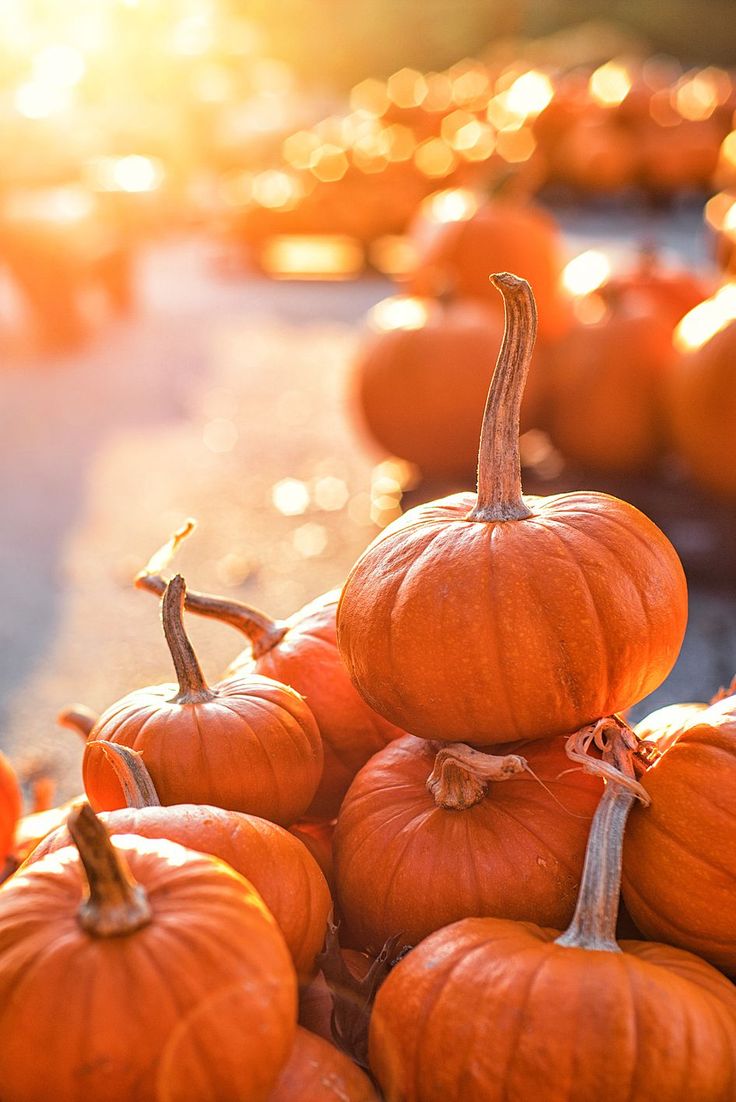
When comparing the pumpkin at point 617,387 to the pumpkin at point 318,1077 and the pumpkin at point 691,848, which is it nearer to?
the pumpkin at point 691,848

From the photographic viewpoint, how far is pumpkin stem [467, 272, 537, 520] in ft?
5.04

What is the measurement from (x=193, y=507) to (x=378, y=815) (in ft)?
11.9

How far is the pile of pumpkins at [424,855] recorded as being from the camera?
3.52 ft

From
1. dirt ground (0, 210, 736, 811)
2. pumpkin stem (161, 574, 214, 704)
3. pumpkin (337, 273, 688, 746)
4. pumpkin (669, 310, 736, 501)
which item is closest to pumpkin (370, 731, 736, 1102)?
pumpkin (337, 273, 688, 746)

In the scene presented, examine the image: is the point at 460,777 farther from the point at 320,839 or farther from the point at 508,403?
the point at 508,403

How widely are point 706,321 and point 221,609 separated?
2333 millimetres

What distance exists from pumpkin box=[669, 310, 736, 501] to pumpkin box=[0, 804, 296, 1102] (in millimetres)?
2769

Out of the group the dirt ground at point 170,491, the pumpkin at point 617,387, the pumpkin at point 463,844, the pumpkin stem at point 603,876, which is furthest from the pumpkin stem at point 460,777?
→ the pumpkin at point 617,387

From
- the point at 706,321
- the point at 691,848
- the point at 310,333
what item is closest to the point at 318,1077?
the point at 691,848

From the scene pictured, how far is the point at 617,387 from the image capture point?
405cm

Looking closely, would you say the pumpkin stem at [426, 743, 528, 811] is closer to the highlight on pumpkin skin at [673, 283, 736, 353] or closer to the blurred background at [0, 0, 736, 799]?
the blurred background at [0, 0, 736, 799]

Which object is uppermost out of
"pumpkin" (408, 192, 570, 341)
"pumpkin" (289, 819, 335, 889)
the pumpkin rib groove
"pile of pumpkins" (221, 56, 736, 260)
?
"pile of pumpkins" (221, 56, 736, 260)

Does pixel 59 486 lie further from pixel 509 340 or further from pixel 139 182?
pixel 139 182

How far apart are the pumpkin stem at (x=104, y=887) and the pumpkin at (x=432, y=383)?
123 inches
